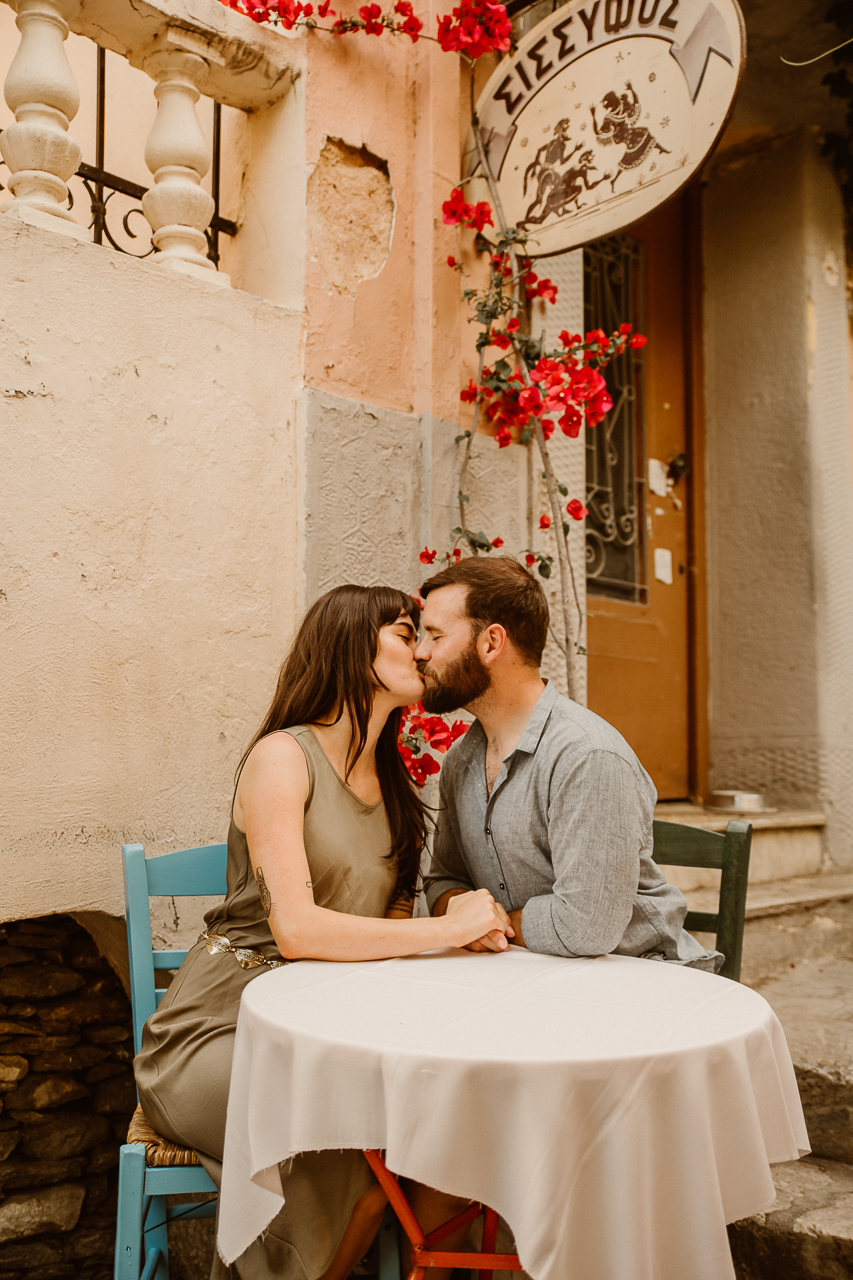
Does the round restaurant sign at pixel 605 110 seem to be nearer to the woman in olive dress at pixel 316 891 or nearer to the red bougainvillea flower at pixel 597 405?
the red bougainvillea flower at pixel 597 405

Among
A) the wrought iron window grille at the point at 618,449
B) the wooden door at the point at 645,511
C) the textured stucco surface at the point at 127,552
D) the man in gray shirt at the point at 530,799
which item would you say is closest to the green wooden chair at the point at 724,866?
the man in gray shirt at the point at 530,799

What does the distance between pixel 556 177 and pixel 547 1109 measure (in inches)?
93.8

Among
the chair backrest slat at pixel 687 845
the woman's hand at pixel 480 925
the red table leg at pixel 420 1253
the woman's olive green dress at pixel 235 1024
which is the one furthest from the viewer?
the chair backrest slat at pixel 687 845

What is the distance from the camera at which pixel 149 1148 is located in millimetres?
1791

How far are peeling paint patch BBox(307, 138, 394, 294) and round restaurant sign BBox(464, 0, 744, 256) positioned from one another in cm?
36

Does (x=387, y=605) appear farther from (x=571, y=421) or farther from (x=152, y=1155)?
(x=152, y=1155)

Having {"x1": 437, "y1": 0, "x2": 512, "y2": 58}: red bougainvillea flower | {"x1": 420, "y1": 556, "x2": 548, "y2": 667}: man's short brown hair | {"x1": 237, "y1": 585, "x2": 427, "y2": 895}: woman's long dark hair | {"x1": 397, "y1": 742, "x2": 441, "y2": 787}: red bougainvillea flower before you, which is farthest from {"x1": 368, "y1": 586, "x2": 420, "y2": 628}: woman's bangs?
{"x1": 437, "y1": 0, "x2": 512, "y2": 58}: red bougainvillea flower

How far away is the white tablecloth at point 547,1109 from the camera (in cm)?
121

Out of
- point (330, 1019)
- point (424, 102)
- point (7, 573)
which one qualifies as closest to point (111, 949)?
point (7, 573)

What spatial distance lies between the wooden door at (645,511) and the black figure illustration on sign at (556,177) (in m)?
1.58

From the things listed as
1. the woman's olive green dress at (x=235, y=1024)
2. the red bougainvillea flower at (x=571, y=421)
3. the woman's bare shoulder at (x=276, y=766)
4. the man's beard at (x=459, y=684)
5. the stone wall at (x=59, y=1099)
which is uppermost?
the red bougainvillea flower at (x=571, y=421)

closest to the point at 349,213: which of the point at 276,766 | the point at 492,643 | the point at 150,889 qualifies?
the point at 492,643

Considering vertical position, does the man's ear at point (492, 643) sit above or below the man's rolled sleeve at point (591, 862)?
above

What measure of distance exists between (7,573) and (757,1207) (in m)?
1.90
